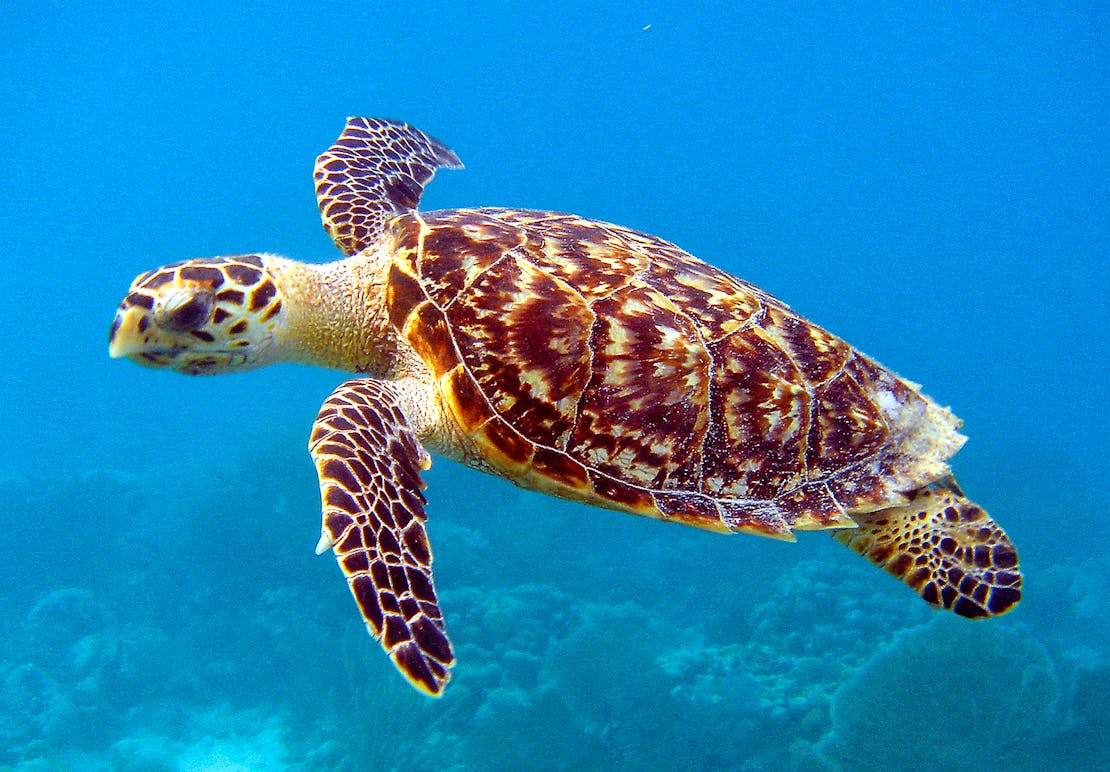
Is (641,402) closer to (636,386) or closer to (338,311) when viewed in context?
(636,386)

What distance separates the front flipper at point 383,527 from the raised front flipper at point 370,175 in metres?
1.54

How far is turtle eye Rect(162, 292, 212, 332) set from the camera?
2.75m

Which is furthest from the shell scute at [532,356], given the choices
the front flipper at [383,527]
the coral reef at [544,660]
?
the coral reef at [544,660]

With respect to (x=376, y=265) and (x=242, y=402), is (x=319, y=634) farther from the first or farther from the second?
(x=242, y=402)

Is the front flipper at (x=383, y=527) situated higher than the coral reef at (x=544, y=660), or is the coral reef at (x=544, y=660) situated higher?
the coral reef at (x=544, y=660)

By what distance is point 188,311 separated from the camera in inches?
110

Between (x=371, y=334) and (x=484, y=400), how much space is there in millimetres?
937

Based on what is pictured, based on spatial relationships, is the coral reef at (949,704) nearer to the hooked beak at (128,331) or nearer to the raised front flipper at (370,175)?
the raised front flipper at (370,175)

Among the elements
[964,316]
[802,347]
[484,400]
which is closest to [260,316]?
[484,400]

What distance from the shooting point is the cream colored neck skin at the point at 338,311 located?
3.27m

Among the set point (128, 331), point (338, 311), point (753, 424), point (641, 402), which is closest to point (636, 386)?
point (641, 402)

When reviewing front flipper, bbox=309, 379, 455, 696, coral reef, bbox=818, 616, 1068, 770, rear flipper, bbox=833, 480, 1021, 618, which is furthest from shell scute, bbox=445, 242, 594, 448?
coral reef, bbox=818, 616, 1068, 770

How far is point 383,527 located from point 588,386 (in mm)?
1033

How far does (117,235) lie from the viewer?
47.8 meters
